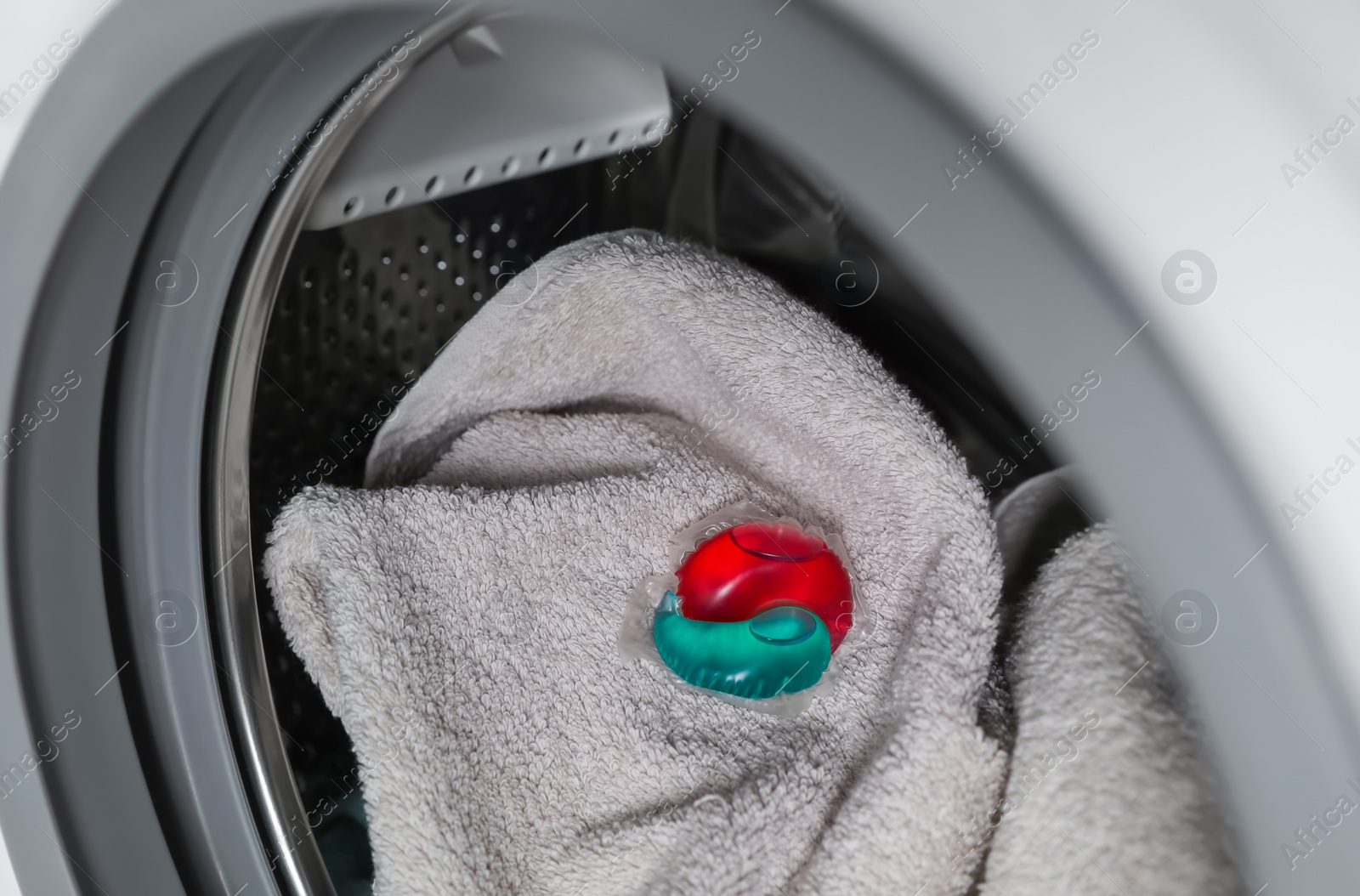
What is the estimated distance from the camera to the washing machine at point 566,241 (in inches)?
7.8

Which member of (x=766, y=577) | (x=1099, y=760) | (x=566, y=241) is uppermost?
(x=566, y=241)

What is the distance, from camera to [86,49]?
34 centimetres

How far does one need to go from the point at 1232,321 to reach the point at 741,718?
0.35 metres

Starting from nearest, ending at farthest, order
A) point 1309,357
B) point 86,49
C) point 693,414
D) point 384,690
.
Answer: point 1309,357
point 86,49
point 384,690
point 693,414

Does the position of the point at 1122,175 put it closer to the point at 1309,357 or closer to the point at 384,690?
the point at 1309,357

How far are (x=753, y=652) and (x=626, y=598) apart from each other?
0.11m

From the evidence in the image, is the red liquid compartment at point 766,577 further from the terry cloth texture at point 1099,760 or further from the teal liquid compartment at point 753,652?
the terry cloth texture at point 1099,760

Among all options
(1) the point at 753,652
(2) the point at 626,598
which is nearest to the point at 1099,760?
(1) the point at 753,652

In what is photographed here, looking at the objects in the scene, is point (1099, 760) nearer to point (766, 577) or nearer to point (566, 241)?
point (766, 577)

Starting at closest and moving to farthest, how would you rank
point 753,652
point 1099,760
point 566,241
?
point 1099,760 < point 753,652 < point 566,241

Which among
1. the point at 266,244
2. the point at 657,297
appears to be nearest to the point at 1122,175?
the point at 657,297

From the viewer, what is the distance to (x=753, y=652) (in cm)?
47

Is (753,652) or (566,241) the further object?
(566,241)

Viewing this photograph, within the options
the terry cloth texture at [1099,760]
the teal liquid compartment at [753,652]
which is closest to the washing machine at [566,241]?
the terry cloth texture at [1099,760]
